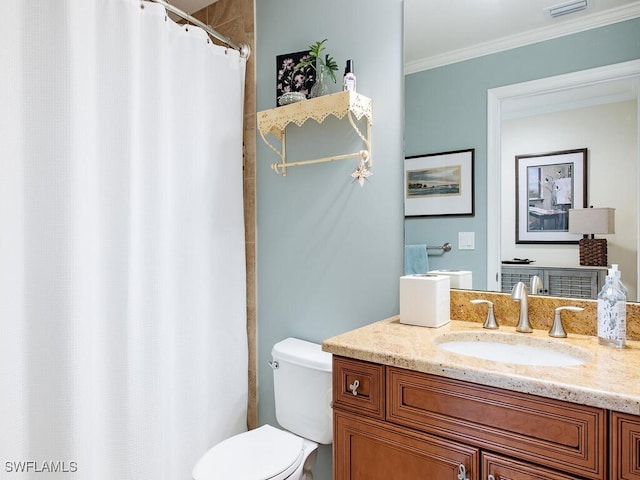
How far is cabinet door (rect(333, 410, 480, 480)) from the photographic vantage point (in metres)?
0.98

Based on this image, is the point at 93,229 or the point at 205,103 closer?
the point at 93,229

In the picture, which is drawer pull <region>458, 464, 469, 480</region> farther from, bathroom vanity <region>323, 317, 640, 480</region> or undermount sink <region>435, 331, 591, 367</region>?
undermount sink <region>435, 331, 591, 367</region>

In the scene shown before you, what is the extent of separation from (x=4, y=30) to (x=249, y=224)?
1.21 meters

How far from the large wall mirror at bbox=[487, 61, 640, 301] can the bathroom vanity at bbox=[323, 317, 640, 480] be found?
0.28 m

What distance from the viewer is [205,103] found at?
6.11ft

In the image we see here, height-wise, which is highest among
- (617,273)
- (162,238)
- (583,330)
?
(162,238)

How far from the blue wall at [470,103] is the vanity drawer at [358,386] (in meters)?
0.60

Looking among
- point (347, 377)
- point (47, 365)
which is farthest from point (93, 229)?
point (347, 377)

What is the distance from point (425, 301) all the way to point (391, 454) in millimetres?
504

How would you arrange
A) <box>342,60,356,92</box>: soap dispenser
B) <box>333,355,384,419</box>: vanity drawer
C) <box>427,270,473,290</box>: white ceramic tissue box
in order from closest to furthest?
<box>333,355,384,419</box>: vanity drawer, <box>427,270,473,290</box>: white ceramic tissue box, <box>342,60,356,92</box>: soap dispenser

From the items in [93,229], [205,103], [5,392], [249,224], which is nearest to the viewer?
[5,392]

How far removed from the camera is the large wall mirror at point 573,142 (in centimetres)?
122

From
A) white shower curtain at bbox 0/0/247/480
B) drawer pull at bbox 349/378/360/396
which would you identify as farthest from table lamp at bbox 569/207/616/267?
white shower curtain at bbox 0/0/247/480

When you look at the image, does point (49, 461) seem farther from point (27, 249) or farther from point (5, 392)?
point (27, 249)
